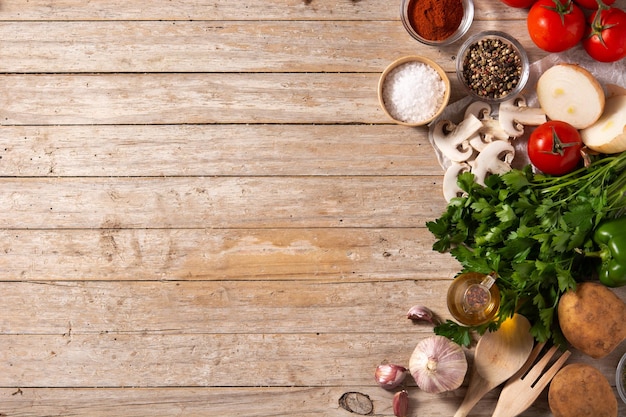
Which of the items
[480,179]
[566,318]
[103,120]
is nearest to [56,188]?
[103,120]

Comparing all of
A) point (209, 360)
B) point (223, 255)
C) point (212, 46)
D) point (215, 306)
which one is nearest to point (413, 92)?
point (212, 46)

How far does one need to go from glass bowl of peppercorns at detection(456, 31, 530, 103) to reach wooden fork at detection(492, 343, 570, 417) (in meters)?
0.69

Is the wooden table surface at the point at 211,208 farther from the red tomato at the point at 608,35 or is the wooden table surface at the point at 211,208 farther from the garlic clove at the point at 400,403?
the red tomato at the point at 608,35

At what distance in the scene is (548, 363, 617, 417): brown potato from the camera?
4.97 feet

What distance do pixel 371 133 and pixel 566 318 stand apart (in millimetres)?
707

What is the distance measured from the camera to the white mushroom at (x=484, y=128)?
167 cm

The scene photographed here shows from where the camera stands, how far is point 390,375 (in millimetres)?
1638

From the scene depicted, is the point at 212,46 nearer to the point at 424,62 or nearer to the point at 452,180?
the point at 424,62

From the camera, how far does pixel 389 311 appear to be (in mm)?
1698

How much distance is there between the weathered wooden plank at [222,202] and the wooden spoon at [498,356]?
1.18ft

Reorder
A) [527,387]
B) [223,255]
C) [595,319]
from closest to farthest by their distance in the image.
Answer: [595,319], [527,387], [223,255]

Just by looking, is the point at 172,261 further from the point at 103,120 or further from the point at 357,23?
the point at 357,23

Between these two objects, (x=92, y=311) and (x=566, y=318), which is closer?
(x=566, y=318)

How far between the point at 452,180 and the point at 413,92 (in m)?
0.26
